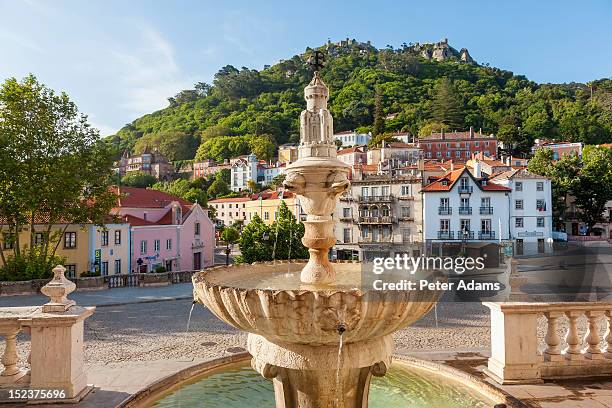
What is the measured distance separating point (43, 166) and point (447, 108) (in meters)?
115

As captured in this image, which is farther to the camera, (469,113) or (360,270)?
(469,113)

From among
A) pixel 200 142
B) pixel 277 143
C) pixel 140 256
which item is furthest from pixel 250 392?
pixel 200 142

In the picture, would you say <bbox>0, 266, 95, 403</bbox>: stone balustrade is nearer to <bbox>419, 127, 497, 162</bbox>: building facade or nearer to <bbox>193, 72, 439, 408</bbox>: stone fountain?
<bbox>193, 72, 439, 408</bbox>: stone fountain

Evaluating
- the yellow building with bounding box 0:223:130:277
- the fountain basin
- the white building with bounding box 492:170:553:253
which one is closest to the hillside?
the white building with bounding box 492:170:553:253

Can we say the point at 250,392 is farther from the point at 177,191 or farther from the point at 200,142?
the point at 200,142

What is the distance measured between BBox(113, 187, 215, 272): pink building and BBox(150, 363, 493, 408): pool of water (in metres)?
29.2

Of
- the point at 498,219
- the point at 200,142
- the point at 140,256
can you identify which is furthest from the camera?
the point at 200,142

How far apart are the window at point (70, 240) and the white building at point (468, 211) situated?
32019 mm

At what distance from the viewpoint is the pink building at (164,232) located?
33.6 meters

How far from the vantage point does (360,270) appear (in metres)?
6.11

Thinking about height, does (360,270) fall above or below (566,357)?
above

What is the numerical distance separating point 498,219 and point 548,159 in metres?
17.1

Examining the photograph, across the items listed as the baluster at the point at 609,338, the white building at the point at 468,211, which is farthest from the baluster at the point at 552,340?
the white building at the point at 468,211

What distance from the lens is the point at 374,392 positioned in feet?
18.9
